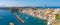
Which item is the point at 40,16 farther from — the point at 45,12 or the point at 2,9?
the point at 2,9

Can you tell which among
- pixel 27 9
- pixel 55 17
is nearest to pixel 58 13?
pixel 55 17

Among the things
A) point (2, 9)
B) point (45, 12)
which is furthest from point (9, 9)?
point (45, 12)

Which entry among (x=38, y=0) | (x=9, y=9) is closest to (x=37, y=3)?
(x=38, y=0)

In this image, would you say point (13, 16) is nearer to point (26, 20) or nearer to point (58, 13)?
point (26, 20)

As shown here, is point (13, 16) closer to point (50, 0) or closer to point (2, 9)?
point (2, 9)

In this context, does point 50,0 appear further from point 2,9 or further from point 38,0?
point 2,9
